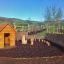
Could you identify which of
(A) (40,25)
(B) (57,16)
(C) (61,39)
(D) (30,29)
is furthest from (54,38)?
(B) (57,16)

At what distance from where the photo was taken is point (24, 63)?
33.1ft

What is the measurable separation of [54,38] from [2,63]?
8523 mm

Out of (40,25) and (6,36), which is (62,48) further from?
(40,25)

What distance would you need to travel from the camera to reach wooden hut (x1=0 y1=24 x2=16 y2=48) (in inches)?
669

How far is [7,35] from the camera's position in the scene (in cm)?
1925

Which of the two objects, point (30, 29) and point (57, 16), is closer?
point (30, 29)

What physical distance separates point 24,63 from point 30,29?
78.8 ft

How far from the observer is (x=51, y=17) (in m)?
41.3

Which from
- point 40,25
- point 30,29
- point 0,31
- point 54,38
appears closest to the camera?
point 0,31

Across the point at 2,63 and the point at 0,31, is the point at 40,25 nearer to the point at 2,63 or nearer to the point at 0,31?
the point at 0,31

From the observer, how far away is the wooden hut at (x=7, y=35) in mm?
17000

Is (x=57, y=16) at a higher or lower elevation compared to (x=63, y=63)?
higher

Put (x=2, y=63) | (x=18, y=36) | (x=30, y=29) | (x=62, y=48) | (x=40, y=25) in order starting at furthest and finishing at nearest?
1. (x=40, y=25)
2. (x=30, y=29)
3. (x=18, y=36)
4. (x=62, y=48)
5. (x=2, y=63)

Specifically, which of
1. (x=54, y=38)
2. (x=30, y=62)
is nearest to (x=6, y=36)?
(x=54, y=38)
